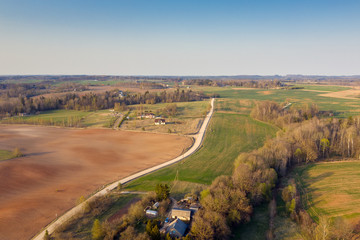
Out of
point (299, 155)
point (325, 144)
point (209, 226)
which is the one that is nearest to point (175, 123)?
point (299, 155)

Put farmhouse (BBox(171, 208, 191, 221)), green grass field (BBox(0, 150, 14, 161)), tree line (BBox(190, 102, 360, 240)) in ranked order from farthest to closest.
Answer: green grass field (BBox(0, 150, 14, 161)), farmhouse (BBox(171, 208, 191, 221)), tree line (BBox(190, 102, 360, 240))

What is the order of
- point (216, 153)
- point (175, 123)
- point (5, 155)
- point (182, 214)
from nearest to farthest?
point (182, 214) < point (5, 155) < point (216, 153) < point (175, 123)

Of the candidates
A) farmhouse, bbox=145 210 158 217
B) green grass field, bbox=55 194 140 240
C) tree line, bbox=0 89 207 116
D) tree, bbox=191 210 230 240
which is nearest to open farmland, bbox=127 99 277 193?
green grass field, bbox=55 194 140 240

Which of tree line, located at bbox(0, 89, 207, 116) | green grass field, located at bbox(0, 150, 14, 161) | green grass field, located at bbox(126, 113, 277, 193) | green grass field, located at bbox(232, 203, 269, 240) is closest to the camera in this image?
green grass field, located at bbox(232, 203, 269, 240)

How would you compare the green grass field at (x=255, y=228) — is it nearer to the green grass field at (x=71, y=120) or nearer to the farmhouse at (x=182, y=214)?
the farmhouse at (x=182, y=214)

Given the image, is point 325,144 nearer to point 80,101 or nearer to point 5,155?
point 5,155

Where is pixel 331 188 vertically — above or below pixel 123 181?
above

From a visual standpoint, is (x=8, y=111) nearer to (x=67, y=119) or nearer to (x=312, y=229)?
(x=67, y=119)

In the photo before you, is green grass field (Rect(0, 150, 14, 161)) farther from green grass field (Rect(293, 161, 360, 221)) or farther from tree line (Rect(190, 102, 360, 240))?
green grass field (Rect(293, 161, 360, 221))
